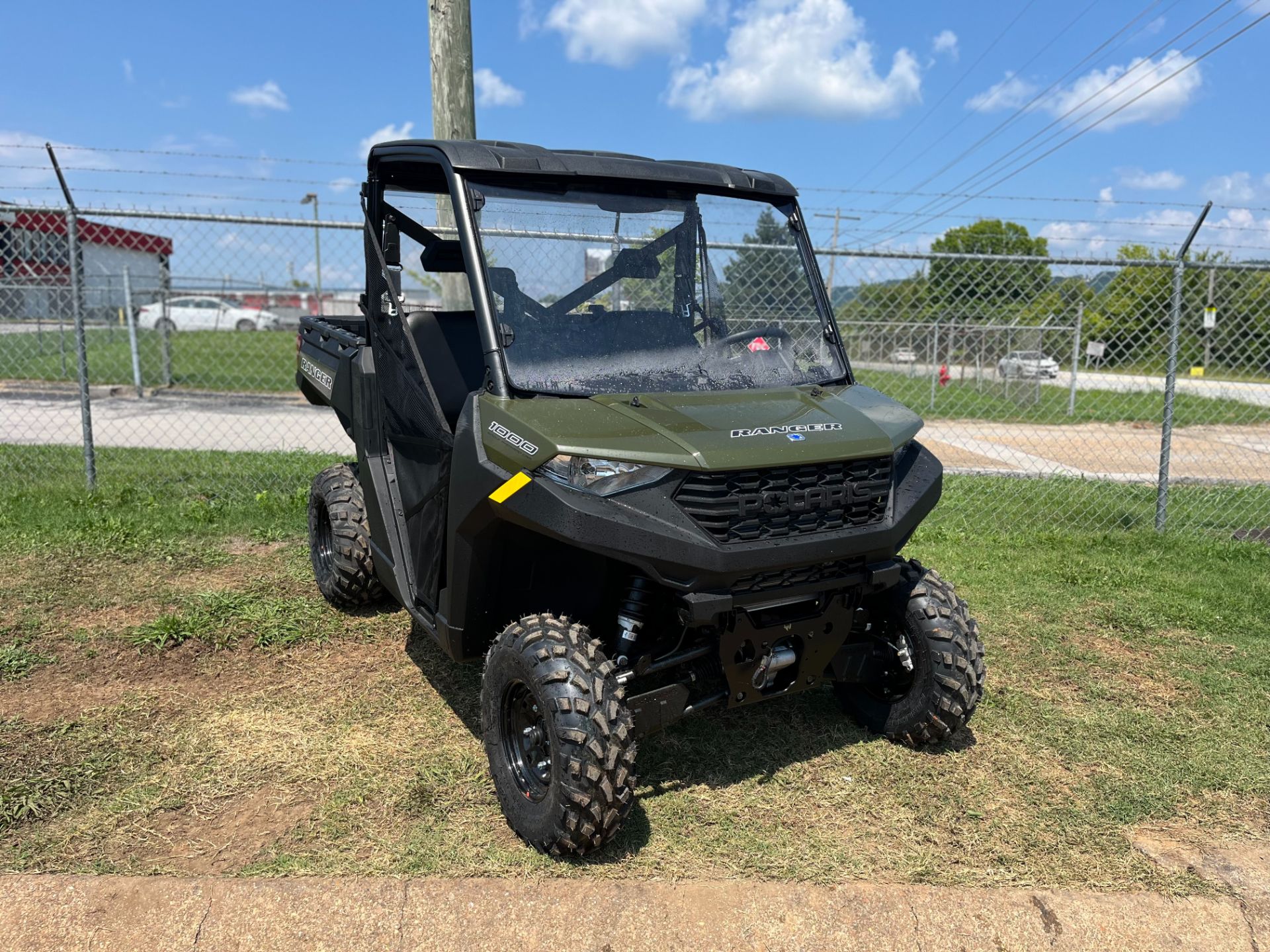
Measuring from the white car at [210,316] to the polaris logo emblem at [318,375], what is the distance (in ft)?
49.1

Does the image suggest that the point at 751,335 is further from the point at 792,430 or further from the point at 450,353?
the point at 450,353

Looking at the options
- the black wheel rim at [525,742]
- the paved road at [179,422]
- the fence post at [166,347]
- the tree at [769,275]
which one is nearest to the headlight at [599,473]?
the black wheel rim at [525,742]

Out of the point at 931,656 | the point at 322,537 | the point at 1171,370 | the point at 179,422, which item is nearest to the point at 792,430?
the point at 931,656

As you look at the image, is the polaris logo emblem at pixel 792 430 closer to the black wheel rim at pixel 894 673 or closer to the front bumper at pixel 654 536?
the front bumper at pixel 654 536

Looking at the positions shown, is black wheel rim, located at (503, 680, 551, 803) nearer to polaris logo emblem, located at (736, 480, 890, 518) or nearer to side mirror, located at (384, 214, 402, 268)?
polaris logo emblem, located at (736, 480, 890, 518)

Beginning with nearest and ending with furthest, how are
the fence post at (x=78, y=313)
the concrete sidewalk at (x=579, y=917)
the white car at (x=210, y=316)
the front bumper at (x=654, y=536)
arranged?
1. the concrete sidewalk at (x=579, y=917)
2. the front bumper at (x=654, y=536)
3. the fence post at (x=78, y=313)
4. the white car at (x=210, y=316)

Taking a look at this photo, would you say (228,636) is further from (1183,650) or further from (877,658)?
(1183,650)

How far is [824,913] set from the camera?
2936 mm

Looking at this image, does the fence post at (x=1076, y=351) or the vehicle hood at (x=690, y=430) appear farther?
the fence post at (x=1076, y=351)

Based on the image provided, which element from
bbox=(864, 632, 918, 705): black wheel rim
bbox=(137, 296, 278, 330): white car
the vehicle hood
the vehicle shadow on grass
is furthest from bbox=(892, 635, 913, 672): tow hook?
bbox=(137, 296, 278, 330): white car

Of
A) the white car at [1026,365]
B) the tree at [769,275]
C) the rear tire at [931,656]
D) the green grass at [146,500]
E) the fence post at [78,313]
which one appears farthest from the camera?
the white car at [1026,365]

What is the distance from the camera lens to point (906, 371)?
708 inches

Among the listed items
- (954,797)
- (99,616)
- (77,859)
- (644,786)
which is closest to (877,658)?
(954,797)

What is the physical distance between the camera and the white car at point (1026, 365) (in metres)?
16.9
